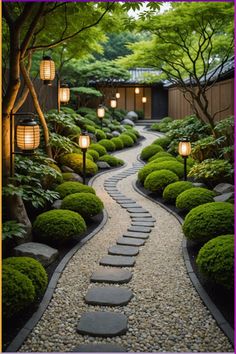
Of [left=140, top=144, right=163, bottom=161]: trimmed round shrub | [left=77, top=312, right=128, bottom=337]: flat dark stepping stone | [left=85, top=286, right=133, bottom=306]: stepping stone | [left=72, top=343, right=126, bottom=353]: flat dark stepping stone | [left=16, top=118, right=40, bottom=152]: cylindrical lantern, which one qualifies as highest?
[left=16, top=118, right=40, bottom=152]: cylindrical lantern

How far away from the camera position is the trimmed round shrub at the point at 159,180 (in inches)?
468

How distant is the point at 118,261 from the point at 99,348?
2718 millimetres

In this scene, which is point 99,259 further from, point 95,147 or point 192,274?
point 95,147

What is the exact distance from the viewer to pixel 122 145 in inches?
863

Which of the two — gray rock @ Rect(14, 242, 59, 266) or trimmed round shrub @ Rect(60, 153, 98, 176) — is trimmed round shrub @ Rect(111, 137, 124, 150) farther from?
gray rock @ Rect(14, 242, 59, 266)

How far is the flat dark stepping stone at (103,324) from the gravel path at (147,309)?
0.23 ft

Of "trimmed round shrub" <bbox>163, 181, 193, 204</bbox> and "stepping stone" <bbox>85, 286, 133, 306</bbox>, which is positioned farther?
"trimmed round shrub" <bbox>163, 181, 193, 204</bbox>

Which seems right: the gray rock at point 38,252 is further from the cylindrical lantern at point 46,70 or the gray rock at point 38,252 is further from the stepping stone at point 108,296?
the cylindrical lantern at point 46,70

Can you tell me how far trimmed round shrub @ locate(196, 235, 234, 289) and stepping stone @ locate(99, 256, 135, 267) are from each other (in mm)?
1520

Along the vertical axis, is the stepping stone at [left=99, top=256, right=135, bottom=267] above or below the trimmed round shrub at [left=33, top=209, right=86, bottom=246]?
below

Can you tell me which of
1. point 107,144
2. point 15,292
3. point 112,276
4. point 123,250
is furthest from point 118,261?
point 107,144

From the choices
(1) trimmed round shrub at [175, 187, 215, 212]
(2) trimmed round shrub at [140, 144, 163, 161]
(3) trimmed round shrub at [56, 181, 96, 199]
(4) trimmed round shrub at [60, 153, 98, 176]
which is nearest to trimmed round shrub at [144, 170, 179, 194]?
(1) trimmed round shrub at [175, 187, 215, 212]

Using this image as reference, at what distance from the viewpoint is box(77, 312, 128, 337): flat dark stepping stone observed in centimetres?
478

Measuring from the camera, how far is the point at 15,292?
16.2 feet
